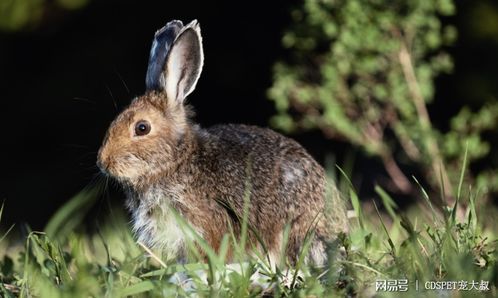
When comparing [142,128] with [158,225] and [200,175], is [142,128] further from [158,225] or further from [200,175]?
[158,225]

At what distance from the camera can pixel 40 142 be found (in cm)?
1002

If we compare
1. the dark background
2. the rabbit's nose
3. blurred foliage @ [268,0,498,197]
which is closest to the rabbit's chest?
the rabbit's nose

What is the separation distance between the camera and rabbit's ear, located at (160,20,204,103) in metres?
4.44

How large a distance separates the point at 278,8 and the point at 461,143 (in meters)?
2.87

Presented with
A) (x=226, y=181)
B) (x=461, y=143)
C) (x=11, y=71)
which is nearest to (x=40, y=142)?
(x=11, y=71)

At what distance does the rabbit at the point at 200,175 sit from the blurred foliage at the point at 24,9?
129 inches

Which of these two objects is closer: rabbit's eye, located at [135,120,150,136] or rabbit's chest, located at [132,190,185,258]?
rabbit's chest, located at [132,190,185,258]

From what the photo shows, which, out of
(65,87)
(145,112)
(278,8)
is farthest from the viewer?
(65,87)

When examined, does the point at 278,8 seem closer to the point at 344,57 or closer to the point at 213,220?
the point at 344,57

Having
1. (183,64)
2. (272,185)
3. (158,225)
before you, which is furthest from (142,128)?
(272,185)

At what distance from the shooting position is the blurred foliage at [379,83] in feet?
21.5

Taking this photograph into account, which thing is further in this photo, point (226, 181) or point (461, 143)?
point (461, 143)

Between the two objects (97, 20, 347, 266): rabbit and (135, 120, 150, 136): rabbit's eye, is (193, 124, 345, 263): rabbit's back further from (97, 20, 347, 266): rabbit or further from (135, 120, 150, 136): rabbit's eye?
(135, 120, 150, 136): rabbit's eye

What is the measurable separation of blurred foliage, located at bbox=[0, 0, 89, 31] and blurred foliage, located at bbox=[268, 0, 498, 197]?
7.19 feet
